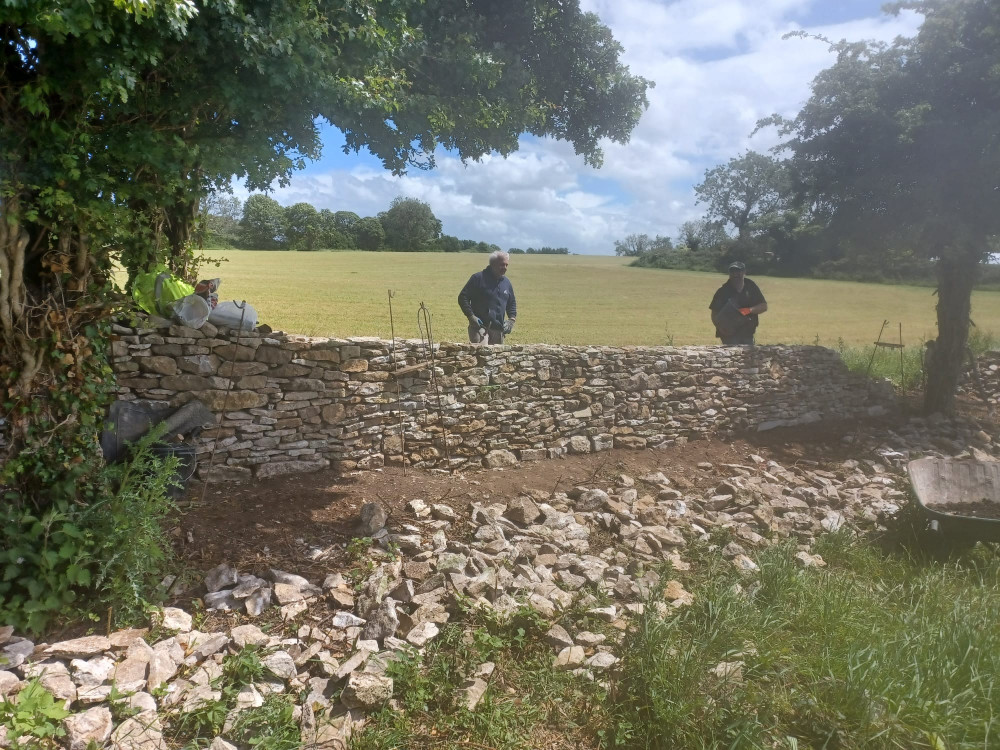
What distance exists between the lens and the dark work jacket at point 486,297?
26.3ft

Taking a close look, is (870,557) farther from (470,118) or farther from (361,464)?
(470,118)

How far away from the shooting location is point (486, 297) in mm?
8078

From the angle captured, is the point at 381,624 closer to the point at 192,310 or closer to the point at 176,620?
the point at 176,620

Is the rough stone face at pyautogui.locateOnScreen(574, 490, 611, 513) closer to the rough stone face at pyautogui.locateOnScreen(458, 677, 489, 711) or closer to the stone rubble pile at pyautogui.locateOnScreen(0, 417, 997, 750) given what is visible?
the stone rubble pile at pyautogui.locateOnScreen(0, 417, 997, 750)

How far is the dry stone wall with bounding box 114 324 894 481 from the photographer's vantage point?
5.65 m

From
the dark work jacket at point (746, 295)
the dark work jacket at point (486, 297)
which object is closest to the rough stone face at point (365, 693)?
the dark work jacket at point (486, 297)

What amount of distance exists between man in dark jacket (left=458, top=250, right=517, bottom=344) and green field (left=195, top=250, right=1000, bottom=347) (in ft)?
1.39

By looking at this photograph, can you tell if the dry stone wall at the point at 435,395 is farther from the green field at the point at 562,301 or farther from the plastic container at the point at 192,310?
the green field at the point at 562,301

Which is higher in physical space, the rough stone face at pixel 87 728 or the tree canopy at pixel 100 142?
the tree canopy at pixel 100 142

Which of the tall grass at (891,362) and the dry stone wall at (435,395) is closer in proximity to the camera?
the dry stone wall at (435,395)

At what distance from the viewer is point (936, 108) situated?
364 inches

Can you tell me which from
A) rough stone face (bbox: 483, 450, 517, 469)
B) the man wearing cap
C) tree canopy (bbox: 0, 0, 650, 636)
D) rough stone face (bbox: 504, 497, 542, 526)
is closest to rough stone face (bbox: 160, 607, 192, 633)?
tree canopy (bbox: 0, 0, 650, 636)

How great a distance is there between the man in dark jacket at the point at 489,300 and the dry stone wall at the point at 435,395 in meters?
0.96

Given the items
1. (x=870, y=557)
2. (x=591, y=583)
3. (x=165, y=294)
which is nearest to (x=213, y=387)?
(x=165, y=294)
